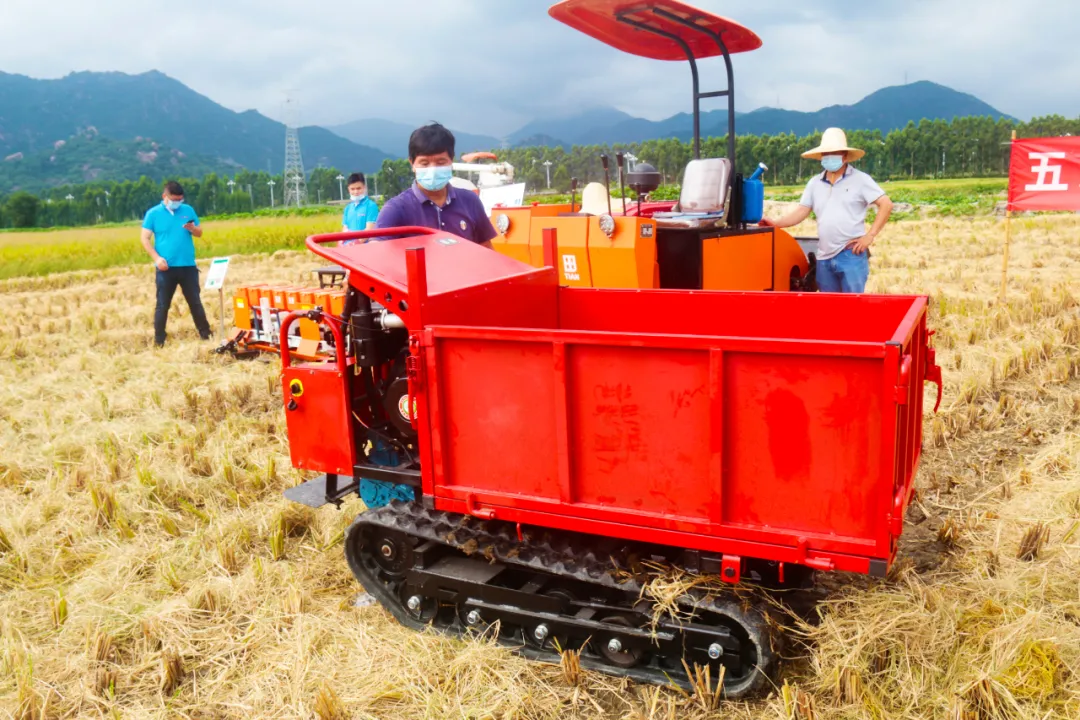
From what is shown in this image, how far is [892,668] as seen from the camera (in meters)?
3.11

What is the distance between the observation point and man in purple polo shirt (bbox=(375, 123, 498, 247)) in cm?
429

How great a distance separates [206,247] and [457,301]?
22857 mm

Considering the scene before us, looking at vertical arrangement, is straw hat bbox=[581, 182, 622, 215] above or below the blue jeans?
above

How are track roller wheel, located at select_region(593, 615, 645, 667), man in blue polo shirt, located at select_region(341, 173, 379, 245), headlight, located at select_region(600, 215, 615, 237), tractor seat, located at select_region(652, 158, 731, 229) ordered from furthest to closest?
man in blue polo shirt, located at select_region(341, 173, 379, 245) < tractor seat, located at select_region(652, 158, 731, 229) < headlight, located at select_region(600, 215, 615, 237) < track roller wheel, located at select_region(593, 615, 645, 667)

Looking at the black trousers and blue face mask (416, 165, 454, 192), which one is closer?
blue face mask (416, 165, 454, 192)

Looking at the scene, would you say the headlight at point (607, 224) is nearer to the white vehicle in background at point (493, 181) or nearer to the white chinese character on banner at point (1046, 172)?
the white chinese character on banner at point (1046, 172)

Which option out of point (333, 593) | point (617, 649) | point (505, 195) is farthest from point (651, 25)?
point (505, 195)

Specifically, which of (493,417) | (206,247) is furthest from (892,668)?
(206,247)

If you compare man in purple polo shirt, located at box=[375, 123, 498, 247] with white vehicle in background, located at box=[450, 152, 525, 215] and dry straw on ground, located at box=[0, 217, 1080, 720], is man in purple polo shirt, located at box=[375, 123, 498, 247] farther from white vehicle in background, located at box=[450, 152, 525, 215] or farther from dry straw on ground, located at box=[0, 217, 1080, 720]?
white vehicle in background, located at box=[450, 152, 525, 215]

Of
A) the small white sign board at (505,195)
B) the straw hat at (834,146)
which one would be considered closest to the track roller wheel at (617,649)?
the straw hat at (834,146)

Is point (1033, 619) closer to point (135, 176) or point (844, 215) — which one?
point (844, 215)

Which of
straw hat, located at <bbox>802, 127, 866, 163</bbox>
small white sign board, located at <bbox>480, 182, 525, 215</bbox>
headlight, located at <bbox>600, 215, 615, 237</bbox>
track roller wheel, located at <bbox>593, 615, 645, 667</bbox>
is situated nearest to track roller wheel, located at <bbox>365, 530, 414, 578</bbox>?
track roller wheel, located at <bbox>593, 615, 645, 667</bbox>

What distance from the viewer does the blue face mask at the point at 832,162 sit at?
6617 mm

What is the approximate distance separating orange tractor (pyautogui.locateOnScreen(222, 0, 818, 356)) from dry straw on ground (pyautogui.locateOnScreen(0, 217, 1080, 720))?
1.49 metres
